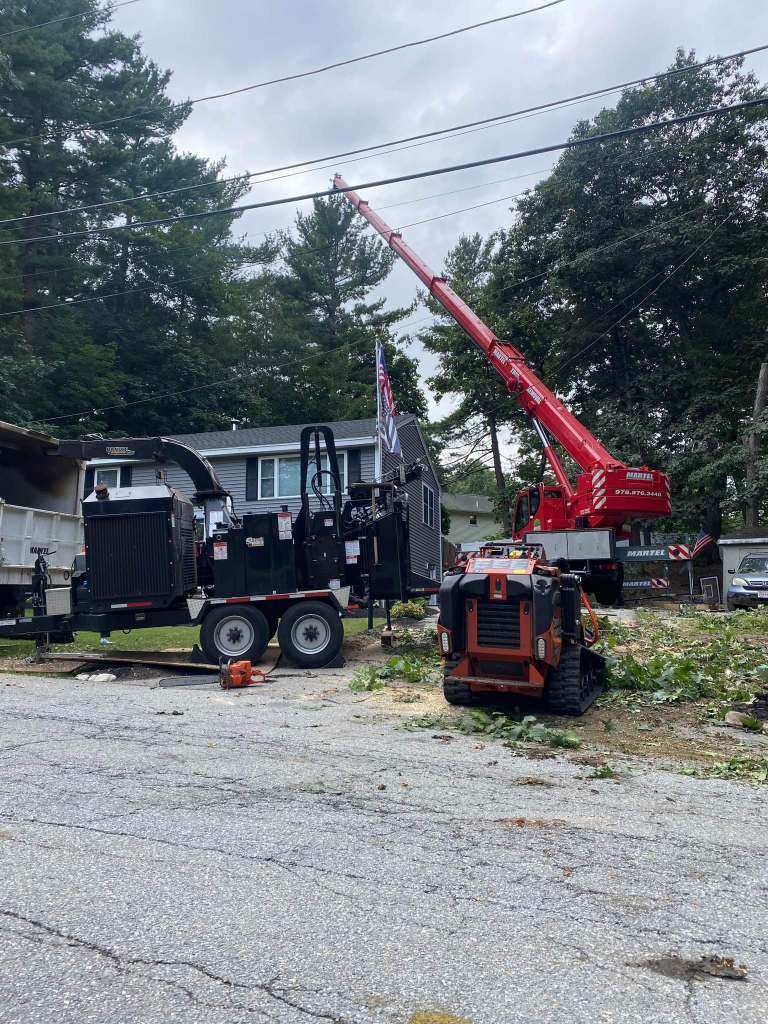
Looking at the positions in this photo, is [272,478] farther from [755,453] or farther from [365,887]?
[365,887]

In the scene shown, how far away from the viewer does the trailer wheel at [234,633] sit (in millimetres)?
12008

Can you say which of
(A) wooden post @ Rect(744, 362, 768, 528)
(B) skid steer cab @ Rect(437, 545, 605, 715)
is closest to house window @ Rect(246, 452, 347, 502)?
(A) wooden post @ Rect(744, 362, 768, 528)

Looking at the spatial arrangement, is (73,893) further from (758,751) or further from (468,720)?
(758,751)

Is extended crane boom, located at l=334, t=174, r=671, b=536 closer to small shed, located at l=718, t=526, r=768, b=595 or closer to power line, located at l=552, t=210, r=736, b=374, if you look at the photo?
small shed, located at l=718, t=526, r=768, b=595

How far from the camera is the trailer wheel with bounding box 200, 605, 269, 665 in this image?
12008mm

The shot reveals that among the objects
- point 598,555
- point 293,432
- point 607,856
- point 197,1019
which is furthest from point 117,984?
point 293,432

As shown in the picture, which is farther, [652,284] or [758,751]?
[652,284]

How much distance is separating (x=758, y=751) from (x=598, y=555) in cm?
1089

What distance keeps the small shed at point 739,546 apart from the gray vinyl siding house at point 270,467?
9049 millimetres

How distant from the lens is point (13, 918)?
353 centimetres

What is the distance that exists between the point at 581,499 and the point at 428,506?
1072 centimetres

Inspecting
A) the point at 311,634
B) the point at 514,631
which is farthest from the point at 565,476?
the point at 514,631

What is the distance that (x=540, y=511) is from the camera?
19938mm

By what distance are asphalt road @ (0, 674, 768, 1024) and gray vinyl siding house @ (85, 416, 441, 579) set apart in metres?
16.8
